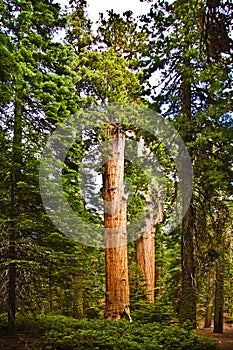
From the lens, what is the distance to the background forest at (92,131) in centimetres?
736

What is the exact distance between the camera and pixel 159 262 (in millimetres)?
20469

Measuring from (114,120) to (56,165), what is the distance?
3555 millimetres

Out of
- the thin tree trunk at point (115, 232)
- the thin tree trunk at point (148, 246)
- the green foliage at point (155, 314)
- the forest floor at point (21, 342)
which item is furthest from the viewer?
the thin tree trunk at point (148, 246)

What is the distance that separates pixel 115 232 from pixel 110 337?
4.04 m

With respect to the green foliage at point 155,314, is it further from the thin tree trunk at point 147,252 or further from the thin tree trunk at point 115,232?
the thin tree trunk at point 147,252

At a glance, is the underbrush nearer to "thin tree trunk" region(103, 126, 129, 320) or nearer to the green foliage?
"thin tree trunk" region(103, 126, 129, 320)

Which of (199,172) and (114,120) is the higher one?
(114,120)

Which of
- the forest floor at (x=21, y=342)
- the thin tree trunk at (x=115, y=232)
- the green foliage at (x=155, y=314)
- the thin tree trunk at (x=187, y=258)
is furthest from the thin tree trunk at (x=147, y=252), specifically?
the forest floor at (x=21, y=342)

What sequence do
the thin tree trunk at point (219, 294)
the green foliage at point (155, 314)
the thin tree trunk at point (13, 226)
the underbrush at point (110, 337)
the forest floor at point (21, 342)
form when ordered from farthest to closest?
the thin tree trunk at point (219, 294), the green foliage at point (155, 314), the thin tree trunk at point (13, 226), the underbrush at point (110, 337), the forest floor at point (21, 342)

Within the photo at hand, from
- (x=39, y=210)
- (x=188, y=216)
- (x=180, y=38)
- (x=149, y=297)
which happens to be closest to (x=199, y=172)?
(x=188, y=216)

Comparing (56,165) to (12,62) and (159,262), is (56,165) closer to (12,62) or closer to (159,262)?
(12,62)

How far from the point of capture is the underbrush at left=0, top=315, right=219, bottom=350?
21.7 feet

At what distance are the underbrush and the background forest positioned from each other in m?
0.03

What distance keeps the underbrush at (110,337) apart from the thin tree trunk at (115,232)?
1.57 m
